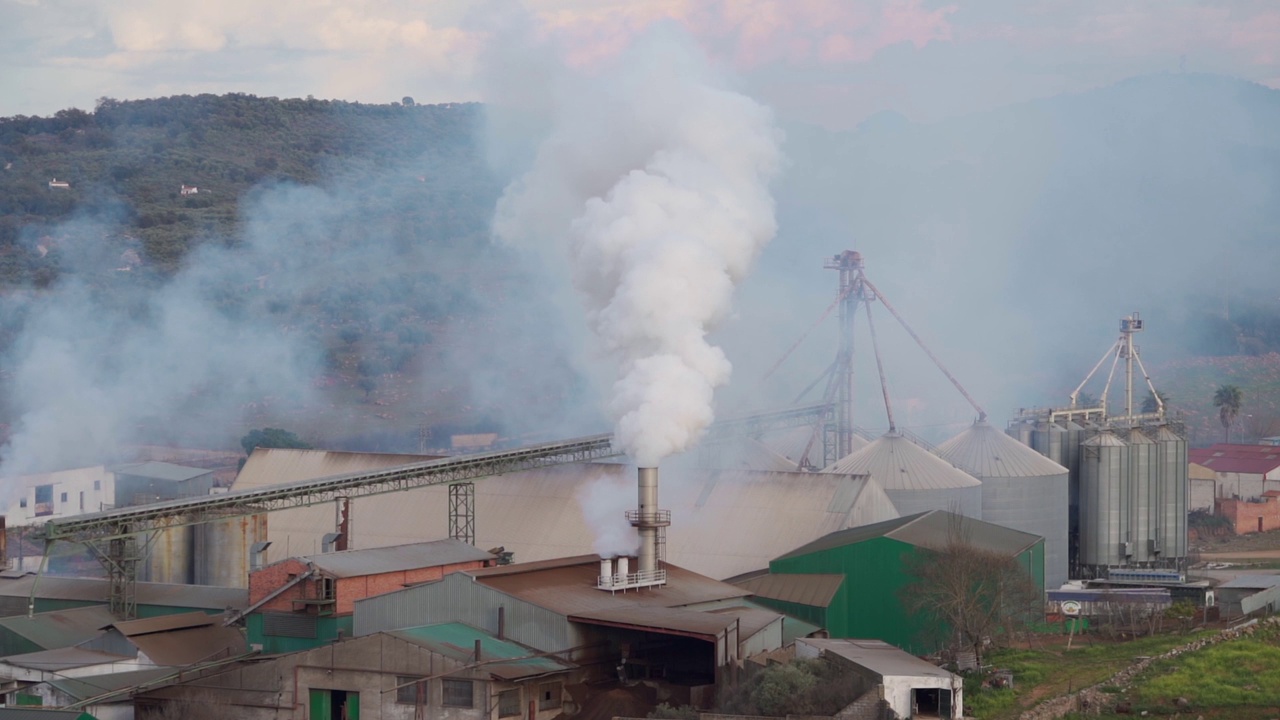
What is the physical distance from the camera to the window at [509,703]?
26.1 m

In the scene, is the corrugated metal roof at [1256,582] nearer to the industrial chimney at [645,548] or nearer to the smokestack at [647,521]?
the industrial chimney at [645,548]

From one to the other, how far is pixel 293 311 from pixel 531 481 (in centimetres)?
5665

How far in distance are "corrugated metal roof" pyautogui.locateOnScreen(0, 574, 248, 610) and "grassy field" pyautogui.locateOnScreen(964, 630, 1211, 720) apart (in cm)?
1751

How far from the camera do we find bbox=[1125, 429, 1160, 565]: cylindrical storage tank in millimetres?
44875

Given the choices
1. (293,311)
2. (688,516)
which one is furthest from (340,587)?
(293,311)

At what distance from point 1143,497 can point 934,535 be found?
1603 cm

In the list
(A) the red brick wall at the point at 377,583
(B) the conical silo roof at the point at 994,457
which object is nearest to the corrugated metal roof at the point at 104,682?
(A) the red brick wall at the point at 377,583

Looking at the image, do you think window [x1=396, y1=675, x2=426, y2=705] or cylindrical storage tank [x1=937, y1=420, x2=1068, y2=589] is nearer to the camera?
window [x1=396, y1=675, x2=426, y2=705]

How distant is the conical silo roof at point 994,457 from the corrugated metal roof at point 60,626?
2334cm

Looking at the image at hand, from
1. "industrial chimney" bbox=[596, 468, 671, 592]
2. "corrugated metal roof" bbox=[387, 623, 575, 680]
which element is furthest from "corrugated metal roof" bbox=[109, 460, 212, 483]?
"corrugated metal roof" bbox=[387, 623, 575, 680]

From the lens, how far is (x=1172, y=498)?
4622cm

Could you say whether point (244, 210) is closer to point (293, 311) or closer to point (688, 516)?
point (293, 311)

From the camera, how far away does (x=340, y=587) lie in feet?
103

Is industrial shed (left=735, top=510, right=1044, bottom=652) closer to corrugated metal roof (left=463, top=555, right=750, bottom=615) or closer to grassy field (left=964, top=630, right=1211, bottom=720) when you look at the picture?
corrugated metal roof (left=463, top=555, right=750, bottom=615)
